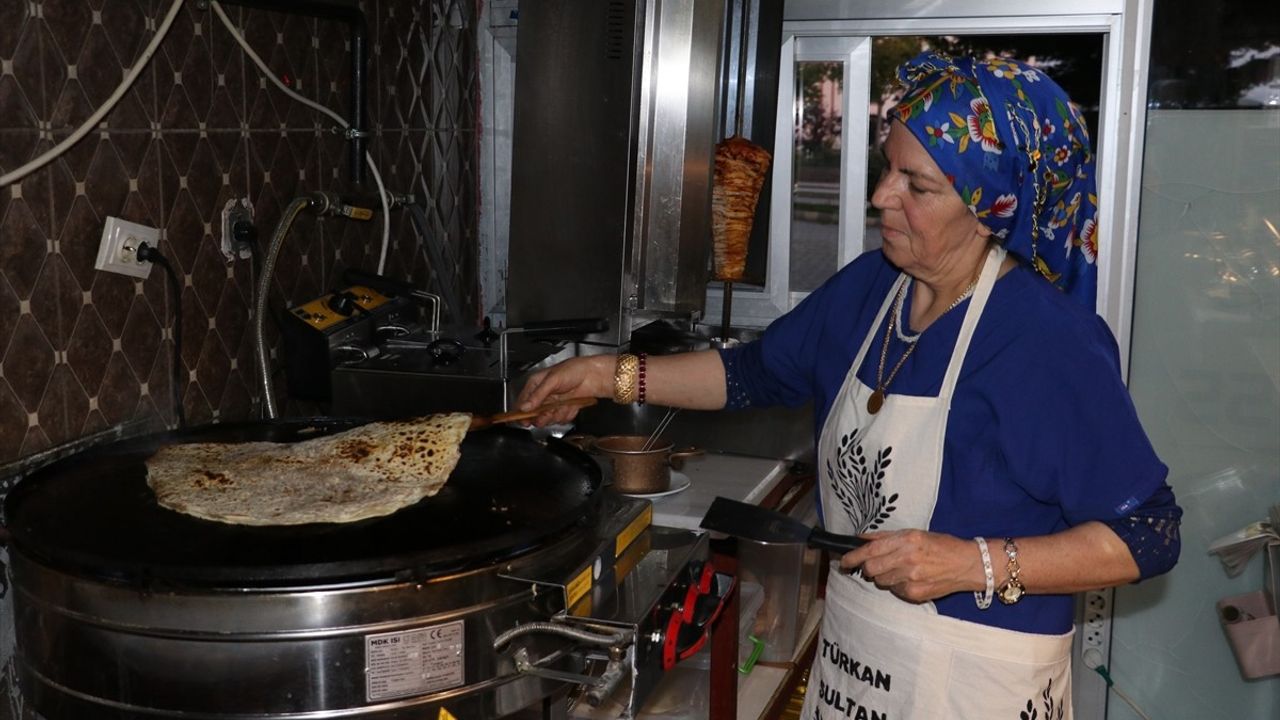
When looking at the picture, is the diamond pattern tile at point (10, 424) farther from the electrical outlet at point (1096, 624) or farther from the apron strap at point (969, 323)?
the electrical outlet at point (1096, 624)

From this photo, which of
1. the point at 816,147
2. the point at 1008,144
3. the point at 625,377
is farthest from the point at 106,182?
the point at 816,147

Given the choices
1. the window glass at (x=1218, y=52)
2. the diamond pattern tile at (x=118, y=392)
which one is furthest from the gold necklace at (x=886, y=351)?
the window glass at (x=1218, y=52)

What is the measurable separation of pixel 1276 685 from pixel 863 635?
205cm

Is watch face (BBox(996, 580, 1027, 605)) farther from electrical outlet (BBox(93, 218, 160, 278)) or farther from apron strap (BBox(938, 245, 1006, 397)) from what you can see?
electrical outlet (BBox(93, 218, 160, 278))

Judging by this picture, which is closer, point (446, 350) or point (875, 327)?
point (875, 327)

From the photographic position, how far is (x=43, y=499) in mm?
1477

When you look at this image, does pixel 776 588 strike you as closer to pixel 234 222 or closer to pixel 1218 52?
pixel 234 222

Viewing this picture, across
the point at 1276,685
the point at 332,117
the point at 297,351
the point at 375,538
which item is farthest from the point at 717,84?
the point at 1276,685

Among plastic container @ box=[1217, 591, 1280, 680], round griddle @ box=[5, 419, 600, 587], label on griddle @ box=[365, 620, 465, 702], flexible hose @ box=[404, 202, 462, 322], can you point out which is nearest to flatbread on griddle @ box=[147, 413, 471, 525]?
round griddle @ box=[5, 419, 600, 587]

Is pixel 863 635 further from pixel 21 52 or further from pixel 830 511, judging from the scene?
pixel 21 52

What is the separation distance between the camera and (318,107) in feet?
7.52

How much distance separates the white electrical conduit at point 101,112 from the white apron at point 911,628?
114cm

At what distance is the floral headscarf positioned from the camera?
4.94ft

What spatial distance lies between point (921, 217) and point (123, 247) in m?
1.17
